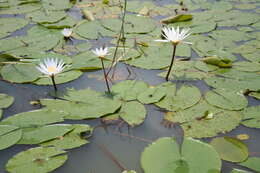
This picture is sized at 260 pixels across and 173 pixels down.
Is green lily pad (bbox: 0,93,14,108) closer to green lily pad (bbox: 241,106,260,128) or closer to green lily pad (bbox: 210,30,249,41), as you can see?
green lily pad (bbox: 241,106,260,128)

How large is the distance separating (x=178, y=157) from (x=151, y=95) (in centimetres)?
68

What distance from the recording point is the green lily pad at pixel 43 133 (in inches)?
77.0

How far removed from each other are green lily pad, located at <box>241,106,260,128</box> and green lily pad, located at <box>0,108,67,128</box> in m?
1.35

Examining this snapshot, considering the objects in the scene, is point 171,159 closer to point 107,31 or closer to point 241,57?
point 241,57

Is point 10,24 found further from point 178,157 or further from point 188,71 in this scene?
point 178,157

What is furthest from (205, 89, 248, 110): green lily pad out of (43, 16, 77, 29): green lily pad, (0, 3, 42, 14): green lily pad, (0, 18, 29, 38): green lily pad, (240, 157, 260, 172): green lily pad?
(0, 3, 42, 14): green lily pad

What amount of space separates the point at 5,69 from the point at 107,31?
127 cm

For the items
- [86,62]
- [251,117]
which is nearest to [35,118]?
[86,62]

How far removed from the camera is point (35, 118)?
213 centimetres

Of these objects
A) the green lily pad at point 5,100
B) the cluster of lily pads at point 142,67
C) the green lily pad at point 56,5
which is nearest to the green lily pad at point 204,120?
the cluster of lily pads at point 142,67

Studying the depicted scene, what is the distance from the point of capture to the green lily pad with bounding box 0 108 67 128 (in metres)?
2.08

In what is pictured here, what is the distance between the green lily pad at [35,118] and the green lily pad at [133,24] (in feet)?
5.25

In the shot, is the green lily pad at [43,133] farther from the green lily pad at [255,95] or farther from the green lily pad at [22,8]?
the green lily pad at [22,8]

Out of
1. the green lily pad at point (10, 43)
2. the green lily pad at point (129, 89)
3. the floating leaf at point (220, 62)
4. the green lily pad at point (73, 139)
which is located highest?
the green lily pad at point (10, 43)
